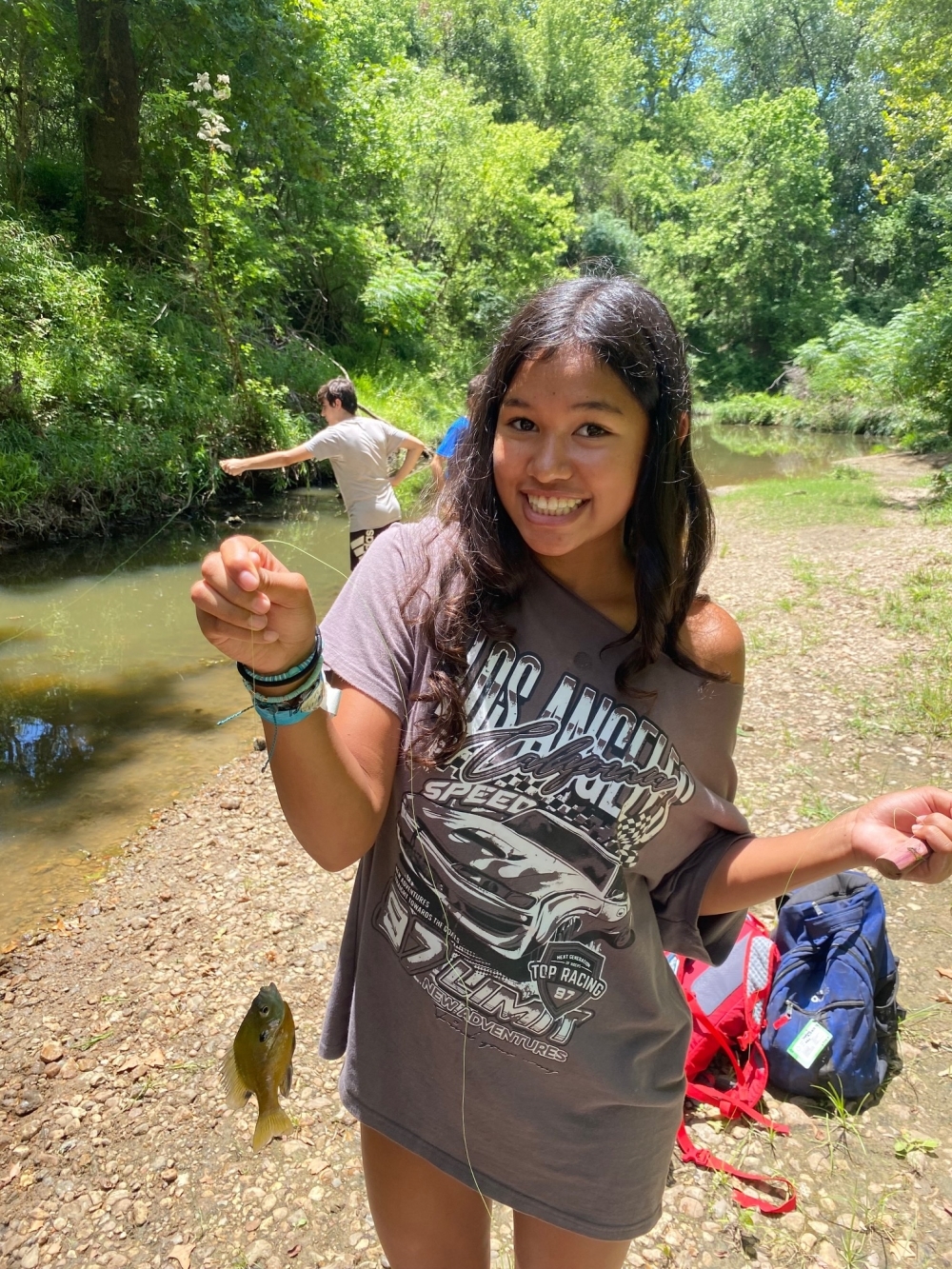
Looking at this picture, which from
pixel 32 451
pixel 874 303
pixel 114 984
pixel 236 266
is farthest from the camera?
pixel 874 303

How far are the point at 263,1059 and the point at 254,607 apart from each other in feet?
3.13

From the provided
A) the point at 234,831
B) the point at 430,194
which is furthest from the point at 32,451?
the point at 430,194

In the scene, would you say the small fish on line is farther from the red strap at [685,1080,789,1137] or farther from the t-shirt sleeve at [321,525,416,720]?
the red strap at [685,1080,789,1137]

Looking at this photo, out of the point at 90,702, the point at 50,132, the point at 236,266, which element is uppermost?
the point at 50,132

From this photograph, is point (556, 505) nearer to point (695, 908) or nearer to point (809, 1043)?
point (695, 908)

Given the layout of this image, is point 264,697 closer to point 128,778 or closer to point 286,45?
point 128,778

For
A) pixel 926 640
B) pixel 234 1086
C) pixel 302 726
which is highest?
pixel 302 726

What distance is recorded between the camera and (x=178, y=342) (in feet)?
38.2

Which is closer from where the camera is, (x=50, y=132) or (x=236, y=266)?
(x=236, y=266)

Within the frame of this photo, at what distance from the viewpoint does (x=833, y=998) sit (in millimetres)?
2754

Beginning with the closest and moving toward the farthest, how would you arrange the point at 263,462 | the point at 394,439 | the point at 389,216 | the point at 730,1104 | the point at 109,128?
the point at 730,1104 < the point at 263,462 < the point at 394,439 < the point at 109,128 < the point at 389,216

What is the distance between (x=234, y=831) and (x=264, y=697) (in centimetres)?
374

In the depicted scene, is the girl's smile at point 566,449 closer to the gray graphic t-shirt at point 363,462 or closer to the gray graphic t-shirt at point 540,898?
the gray graphic t-shirt at point 540,898

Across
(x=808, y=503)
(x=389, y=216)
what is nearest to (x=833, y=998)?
(x=808, y=503)
